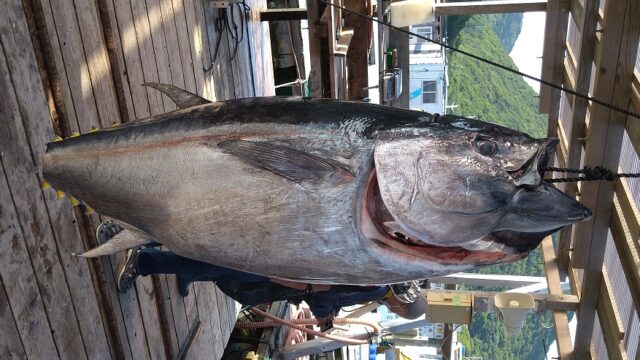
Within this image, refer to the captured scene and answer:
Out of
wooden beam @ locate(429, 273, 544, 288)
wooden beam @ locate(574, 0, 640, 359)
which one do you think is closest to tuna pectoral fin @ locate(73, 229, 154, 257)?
wooden beam @ locate(574, 0, 640, 359)

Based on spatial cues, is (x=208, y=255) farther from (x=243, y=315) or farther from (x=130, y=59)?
(x=243, y=315)

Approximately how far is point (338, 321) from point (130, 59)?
3.71 meters

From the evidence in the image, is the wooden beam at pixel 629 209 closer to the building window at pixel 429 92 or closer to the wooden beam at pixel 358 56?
the wooden beam at pixel 358 56

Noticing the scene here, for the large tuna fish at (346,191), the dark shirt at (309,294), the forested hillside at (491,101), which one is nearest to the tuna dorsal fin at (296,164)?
the large tuna fish at (346,191)

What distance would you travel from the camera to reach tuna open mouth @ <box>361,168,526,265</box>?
4.90 ft

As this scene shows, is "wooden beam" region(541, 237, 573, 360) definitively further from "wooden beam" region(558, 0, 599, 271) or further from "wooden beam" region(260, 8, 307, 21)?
"wooden beam" region(260, 8, 307, 21)

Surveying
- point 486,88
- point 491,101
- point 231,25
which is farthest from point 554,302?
point 491,101

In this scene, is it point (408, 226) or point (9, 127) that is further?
point (9, 127)

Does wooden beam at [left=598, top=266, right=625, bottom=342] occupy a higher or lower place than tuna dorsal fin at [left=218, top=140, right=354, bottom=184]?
lower

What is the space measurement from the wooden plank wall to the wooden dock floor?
2649 mm

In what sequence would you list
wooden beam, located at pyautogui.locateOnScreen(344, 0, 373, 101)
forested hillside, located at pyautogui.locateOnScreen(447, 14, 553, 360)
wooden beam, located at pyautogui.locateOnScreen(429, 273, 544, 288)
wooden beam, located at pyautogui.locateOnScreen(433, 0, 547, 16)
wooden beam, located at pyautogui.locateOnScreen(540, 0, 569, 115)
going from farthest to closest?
forested hillside, located at pyautogui.locateOnScreen(447, 14, 553, 360), wooden beam, located at pyautogui.locateOnScreen(429, 273, 544, 288), wooden beam, located at pyautogui.locateOnScreen(344, 0, 373, 101), wooden beam, located at pyautogui.locateOnScreen(433, 0, 547, 16), wooden beam, located at pyautogui.locateOnScreen(540, 0, 569, 115)

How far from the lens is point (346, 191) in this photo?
1.49 meters

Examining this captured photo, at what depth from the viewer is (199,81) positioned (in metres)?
4.52

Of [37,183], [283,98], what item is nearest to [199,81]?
[37,183]
